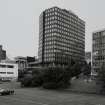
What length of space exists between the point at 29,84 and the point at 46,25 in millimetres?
79568

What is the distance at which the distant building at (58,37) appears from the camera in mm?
142000

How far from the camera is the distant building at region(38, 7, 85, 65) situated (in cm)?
14200

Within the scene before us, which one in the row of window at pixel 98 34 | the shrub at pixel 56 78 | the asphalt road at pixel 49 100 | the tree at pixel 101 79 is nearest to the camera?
the asphalt road at pixel 49 100

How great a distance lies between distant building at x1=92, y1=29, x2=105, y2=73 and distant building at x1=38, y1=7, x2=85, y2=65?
31.5 meters

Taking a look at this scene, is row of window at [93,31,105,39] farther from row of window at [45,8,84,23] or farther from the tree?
the tree

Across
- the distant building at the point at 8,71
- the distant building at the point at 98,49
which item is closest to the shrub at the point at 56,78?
the distant building at the point at 98,49

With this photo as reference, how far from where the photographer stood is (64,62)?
14625 centimetres

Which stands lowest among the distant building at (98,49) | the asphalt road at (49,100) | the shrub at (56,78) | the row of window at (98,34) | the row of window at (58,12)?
the asphalt road at (49,100)

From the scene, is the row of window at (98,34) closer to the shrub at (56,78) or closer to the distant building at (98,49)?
the distant building at (98,49)

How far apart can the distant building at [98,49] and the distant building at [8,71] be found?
2163 inches

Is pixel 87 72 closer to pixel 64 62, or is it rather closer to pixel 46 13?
pixel 64 62

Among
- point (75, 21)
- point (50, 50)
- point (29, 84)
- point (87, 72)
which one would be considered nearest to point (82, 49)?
point (75, 21)

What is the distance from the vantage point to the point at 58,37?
143750mm

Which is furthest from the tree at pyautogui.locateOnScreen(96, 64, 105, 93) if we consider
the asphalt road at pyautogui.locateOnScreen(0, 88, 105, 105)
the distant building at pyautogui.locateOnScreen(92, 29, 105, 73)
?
the distant building at pyautogui.locateOnScreen(92, 29, 105, 73)
